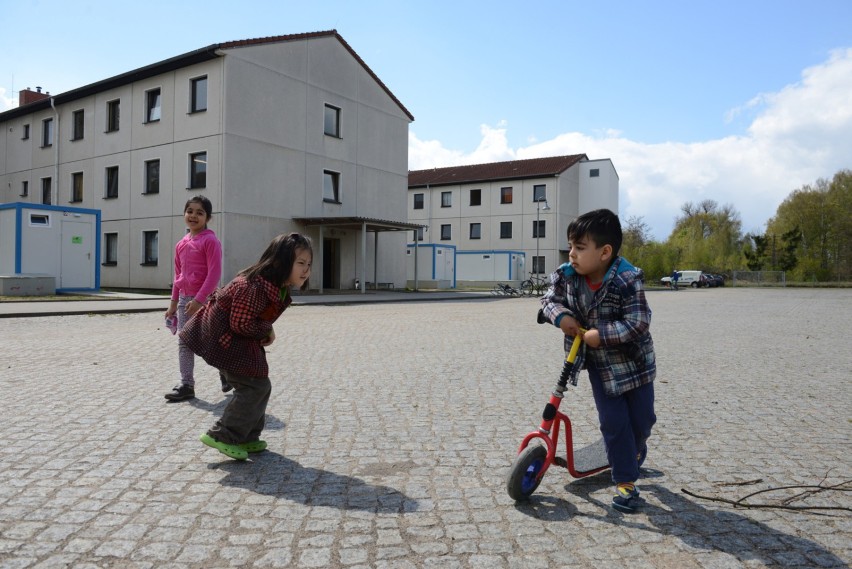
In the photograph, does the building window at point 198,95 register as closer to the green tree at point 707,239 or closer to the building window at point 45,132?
the building window at point 45,132

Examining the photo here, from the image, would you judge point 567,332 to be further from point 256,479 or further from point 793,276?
point 793,276

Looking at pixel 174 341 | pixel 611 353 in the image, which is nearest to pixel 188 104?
pixel 174 341

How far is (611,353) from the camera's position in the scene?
334cm

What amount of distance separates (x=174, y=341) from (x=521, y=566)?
8566mm

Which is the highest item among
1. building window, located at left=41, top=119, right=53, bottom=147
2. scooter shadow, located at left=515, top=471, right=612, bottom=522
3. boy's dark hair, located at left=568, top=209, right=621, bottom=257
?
building window, located at left=41, top=119, right=53, bottom=147

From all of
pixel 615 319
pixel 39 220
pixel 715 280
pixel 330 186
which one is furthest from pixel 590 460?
pixel 715 280

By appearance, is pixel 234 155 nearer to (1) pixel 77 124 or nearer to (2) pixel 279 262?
(1) pixel 77 124

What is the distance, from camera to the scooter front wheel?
3.28 metres

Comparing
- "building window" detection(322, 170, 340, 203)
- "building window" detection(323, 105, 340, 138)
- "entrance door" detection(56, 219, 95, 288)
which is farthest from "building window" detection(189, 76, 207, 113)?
"entrance door" detection(56, 219, 95, 288)

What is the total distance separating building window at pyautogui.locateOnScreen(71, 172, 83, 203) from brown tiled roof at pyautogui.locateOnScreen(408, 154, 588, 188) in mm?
30505

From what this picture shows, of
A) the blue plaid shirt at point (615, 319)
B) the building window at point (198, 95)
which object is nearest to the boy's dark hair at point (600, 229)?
the blue plaid shirt at point (615, 319)

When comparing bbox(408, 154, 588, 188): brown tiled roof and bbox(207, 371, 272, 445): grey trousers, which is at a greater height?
bbox(408, 154, 588, 188): brown tiled roof

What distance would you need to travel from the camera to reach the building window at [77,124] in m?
32.0

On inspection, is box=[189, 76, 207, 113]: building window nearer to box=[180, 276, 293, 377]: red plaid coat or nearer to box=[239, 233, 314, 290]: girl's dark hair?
box=[180, 276, 293, 377]: red plaid coat
